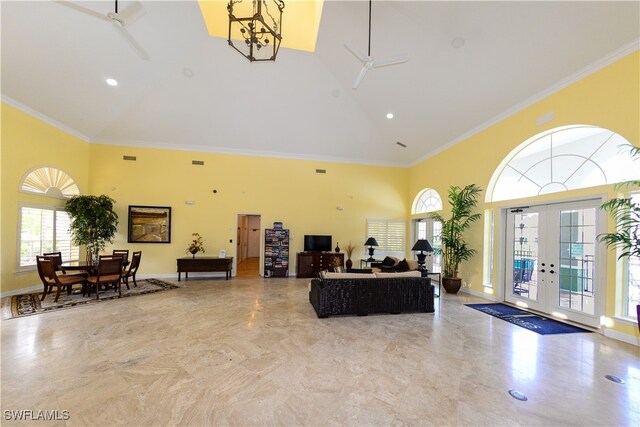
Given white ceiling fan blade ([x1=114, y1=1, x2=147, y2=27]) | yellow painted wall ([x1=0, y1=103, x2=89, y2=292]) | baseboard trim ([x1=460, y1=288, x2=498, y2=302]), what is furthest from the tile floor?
white ceiling fan blade ([x1=114, y1=1, x2=147, y2=27])

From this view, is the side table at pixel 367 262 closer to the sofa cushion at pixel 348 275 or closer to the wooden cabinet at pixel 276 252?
the wooden cabinet at pixel 276 252

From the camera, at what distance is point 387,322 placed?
4.40 m

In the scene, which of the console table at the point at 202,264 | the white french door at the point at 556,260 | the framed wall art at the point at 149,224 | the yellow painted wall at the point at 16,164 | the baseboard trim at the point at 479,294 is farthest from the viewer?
the framed wall art at the point at 149,224

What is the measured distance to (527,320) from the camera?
4516mm

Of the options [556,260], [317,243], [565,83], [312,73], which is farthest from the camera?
[317,243]

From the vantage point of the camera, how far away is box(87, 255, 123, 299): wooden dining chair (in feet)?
18.1

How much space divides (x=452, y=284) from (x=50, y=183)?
34.2 feet

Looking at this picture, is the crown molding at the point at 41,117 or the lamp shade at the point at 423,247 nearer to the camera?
the crown molding at the point at 41,117

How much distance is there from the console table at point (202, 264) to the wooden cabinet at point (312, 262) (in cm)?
219

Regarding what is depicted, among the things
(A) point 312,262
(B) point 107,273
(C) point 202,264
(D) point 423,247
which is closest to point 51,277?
(B) point 107,273

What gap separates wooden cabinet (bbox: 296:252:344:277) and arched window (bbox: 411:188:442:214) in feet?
11.2

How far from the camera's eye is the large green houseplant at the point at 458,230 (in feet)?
20.9

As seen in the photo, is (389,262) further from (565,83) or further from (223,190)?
(223,190)

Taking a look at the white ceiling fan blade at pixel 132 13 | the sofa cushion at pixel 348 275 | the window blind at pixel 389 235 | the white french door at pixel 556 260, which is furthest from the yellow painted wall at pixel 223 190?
the white ceiling fan blade at pixel 132 13
